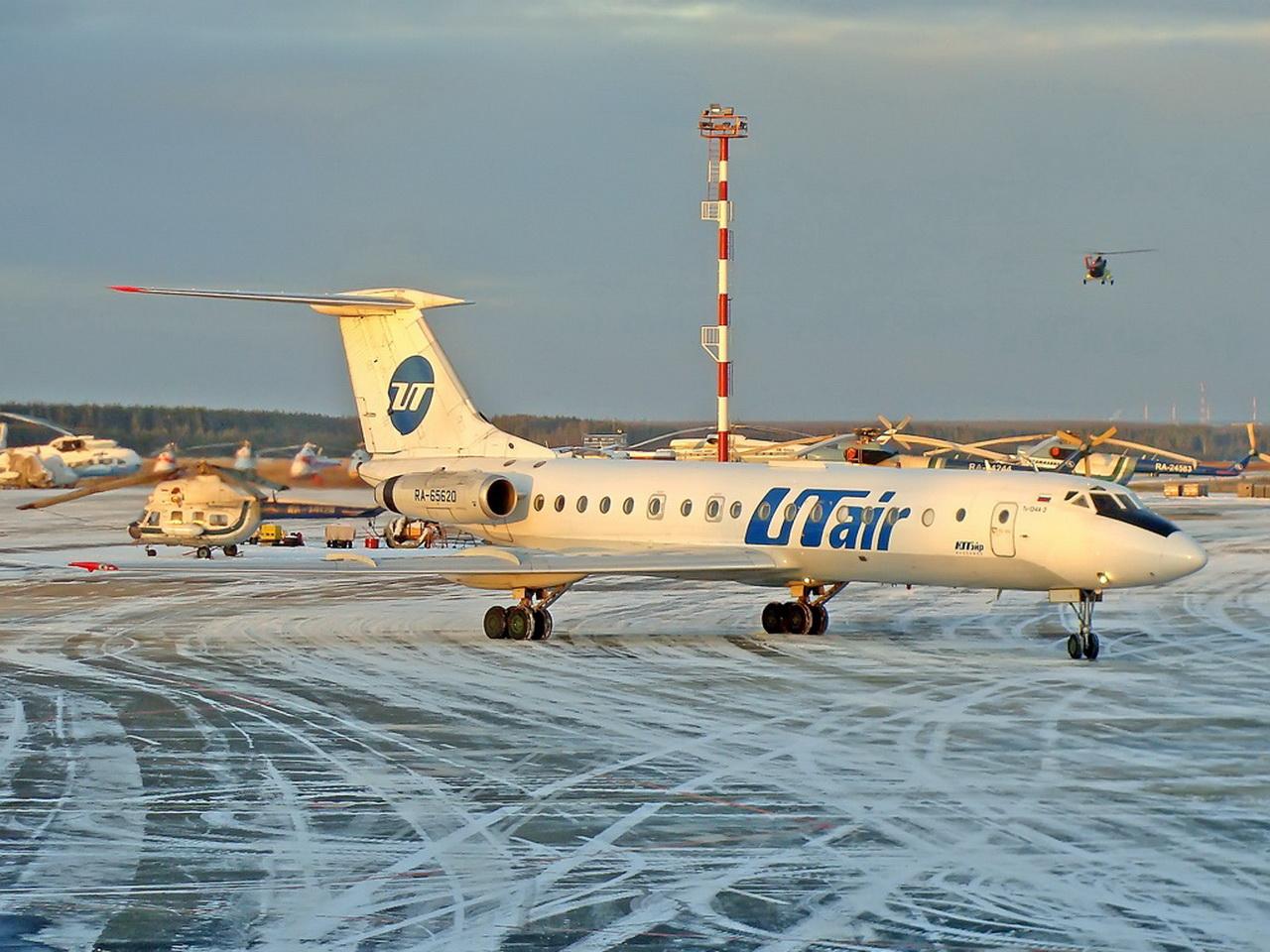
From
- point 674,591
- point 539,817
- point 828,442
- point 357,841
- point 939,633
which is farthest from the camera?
point 828,442

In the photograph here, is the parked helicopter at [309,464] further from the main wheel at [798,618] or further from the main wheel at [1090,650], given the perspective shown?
the main wheel at [1090,650]

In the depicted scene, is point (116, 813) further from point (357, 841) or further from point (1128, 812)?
point (1128, 812)

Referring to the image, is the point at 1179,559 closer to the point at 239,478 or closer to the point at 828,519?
the point at 828,519

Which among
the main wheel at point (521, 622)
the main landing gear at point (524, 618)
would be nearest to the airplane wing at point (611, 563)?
the main landing gear at point (524, 618)

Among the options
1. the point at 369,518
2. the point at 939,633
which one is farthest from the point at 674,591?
the point at 369,518

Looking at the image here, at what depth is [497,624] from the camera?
80.5ft

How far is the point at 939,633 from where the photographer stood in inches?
1002

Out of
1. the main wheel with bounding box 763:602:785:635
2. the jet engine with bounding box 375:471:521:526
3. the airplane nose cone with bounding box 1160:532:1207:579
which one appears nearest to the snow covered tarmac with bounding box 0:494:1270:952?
the main wheel with bounding box 763:602:785:635

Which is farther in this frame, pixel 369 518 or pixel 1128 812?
pixel 369 518

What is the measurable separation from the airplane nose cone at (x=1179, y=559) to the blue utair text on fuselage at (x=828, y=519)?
3.48m

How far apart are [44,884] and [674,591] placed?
2287 cm

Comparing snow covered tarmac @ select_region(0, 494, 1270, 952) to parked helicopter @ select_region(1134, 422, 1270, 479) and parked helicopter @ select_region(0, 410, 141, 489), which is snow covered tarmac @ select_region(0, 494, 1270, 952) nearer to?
parked helicopter @ select_region(0, 410, 141, 489)

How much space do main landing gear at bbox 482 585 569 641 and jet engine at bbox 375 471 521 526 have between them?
2416 millimetres

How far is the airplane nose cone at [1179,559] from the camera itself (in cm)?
2147
